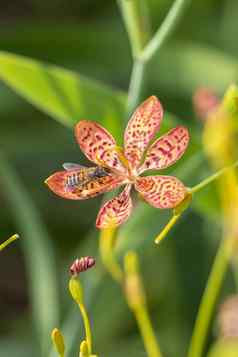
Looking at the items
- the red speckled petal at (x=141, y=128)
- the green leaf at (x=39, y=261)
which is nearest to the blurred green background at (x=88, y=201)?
the green leaf at (x=39, y=261)

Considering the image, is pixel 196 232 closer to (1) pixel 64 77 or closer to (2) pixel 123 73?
(2) pixel 123 73

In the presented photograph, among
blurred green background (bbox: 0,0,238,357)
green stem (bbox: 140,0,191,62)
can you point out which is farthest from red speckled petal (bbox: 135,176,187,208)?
blurred green background (bbox: 0,0,238,357)

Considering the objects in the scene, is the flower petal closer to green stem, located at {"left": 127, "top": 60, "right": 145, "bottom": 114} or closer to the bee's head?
the bee's head

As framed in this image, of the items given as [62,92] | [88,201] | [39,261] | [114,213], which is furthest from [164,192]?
[88,201]

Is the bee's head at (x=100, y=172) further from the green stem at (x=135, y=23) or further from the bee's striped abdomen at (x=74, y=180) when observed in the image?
the green stem at (x=135, y=23)

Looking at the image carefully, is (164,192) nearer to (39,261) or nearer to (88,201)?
(39,261)

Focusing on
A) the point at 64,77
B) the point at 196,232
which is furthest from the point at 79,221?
the point at 64,77
